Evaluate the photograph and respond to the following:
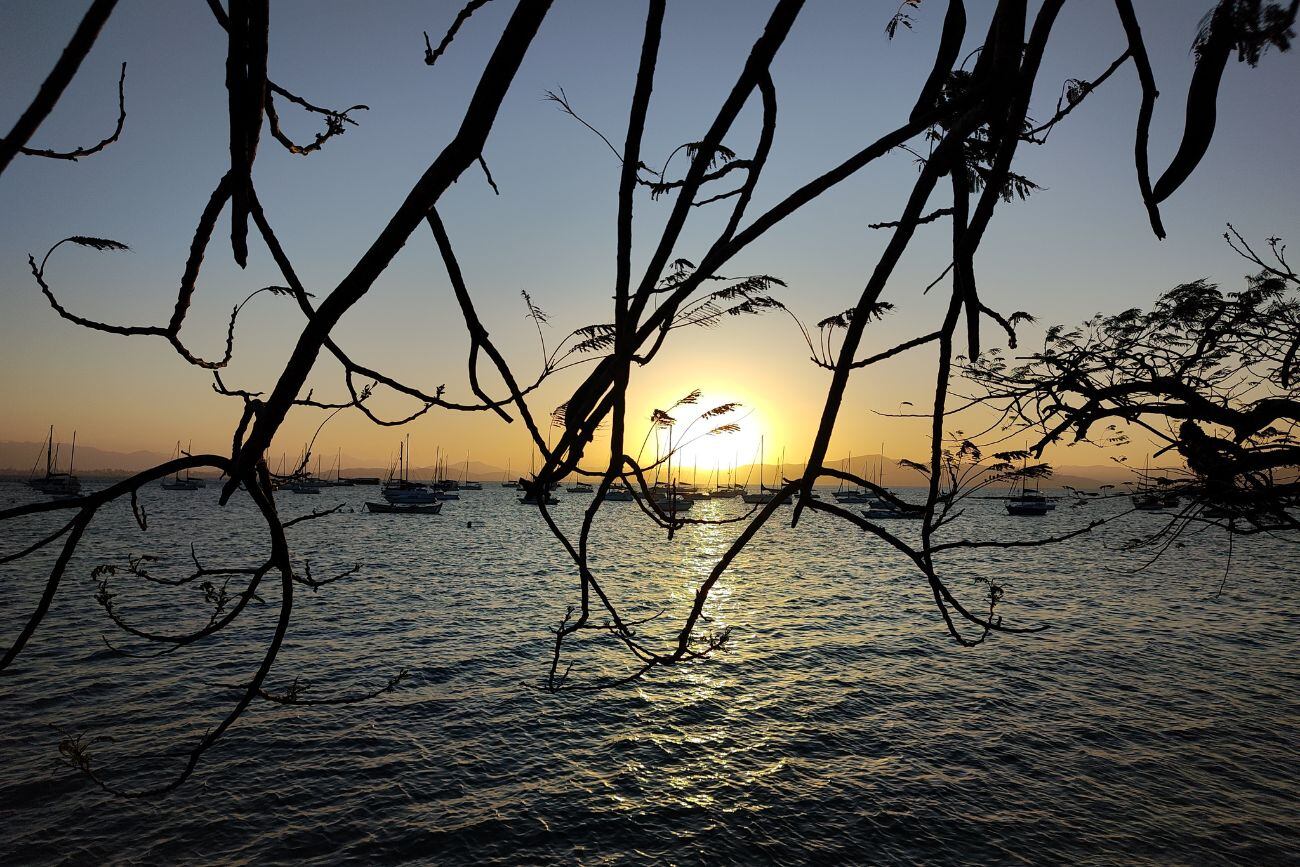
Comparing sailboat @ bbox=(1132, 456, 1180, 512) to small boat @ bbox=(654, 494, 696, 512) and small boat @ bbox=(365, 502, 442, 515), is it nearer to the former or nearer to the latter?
small boat @ bbox=(654, 494, 696, 512)

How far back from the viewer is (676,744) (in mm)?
12906

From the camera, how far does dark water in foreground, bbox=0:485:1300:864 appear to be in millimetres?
9688

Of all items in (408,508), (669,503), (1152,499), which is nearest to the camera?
(669,503)

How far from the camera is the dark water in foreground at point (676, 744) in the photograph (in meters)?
9.69

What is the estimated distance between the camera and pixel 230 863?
8.93 m

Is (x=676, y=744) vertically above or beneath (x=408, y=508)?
beneath

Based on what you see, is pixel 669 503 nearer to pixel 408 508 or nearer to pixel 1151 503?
pixel 1151 503

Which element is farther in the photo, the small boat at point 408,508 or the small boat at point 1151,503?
the small boat at point 408,508

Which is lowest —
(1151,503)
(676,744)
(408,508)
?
(676,744)

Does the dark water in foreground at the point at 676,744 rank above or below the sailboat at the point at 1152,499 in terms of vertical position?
below

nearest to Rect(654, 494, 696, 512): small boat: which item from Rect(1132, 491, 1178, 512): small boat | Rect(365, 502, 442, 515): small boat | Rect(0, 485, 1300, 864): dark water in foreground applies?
Rect(1132, 491, 1178, 512): small boat

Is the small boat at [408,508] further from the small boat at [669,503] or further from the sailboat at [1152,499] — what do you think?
the sailboat at [1152,499]

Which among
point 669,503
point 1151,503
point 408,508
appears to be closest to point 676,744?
point 1151,503

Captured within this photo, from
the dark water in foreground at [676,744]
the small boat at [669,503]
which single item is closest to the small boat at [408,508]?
the small boat at [669,503]
